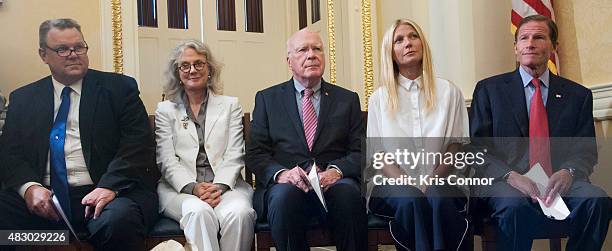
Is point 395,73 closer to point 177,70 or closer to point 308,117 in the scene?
point 308,117

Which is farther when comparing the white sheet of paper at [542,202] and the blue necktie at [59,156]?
the blue necktie at [59,156]

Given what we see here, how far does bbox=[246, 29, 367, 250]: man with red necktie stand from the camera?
2199 mm

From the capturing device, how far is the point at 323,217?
2.26 m

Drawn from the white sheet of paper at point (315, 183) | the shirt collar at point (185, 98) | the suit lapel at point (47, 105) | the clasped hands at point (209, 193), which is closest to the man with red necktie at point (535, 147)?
the white sheet of paper at point (315, 183)

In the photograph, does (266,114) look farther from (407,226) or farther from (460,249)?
(460,249)

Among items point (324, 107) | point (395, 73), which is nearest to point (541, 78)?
point (395, 73)

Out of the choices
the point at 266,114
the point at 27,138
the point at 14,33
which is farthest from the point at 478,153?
the point at 14,33

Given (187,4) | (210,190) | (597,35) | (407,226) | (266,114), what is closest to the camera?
(407,226)

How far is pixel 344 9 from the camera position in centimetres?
388

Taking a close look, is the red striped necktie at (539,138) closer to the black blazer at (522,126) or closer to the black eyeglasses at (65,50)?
the black blazer at (522,126)

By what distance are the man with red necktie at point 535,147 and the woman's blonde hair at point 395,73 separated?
0.20 meters

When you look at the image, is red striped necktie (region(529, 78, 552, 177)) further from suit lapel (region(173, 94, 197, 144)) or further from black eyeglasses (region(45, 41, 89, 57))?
black eyeglasses (region(45, 41, 89, 57))

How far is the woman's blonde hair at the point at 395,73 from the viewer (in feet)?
7.79

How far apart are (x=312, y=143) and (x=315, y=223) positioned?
0.33m
